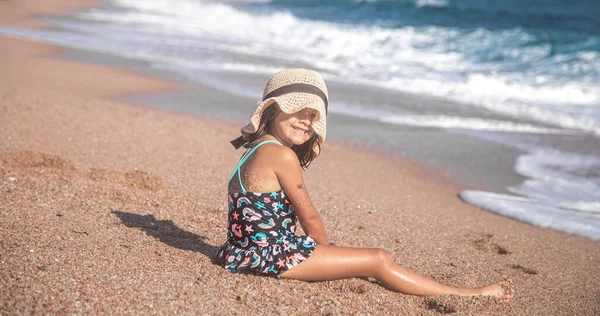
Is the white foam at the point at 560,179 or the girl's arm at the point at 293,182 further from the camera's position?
the white foam at the point at 560,179

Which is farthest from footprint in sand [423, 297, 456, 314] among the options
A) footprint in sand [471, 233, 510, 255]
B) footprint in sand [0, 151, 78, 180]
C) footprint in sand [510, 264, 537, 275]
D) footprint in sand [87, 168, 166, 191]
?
footprint in sand [0, 151, 78, 180]

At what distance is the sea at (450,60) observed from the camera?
25.0ft

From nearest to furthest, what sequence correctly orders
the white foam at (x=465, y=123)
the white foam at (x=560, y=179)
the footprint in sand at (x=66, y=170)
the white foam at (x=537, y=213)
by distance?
1. the footprint in sand at (x=66, y=170)
2. the white foam at (x=537, y=213)
3. the white foam at (x=560, y=179)
4. the white foam at (x=465, y=123)

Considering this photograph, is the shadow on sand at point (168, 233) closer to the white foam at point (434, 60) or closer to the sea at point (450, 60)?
the sea at point (450, 60)

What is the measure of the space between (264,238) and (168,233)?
3.09ft

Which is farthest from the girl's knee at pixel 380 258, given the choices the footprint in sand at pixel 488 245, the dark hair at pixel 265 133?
the footprint in sand at pixel 488 245

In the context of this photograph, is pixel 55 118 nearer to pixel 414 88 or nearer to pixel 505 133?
pixel 505 133

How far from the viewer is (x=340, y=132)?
8758mm

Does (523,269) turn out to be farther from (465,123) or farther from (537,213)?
(465,123)

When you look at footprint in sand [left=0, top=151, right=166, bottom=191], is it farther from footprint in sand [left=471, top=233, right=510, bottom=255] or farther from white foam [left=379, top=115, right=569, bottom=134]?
white foam [left=379, top=115, right=569, bottom=134]

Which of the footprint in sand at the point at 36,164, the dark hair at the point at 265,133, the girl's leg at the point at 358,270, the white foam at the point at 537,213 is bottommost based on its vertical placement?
the white foam at the point at 537,213

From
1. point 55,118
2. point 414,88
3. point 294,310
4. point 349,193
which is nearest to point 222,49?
point 414,88

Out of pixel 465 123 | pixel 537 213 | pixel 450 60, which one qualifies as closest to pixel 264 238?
pixel 537 213

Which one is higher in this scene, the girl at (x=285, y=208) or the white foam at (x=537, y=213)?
the girl at (x=285, y=208)
